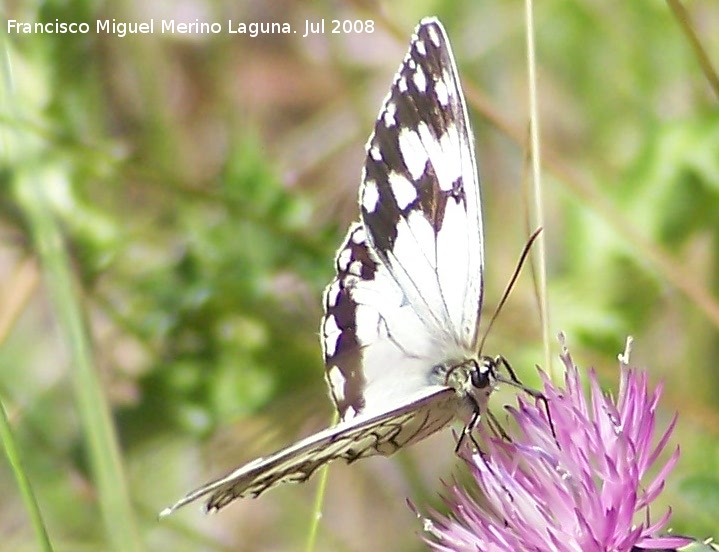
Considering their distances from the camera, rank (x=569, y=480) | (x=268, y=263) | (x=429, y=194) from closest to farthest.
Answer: (x=569, y=480), (x=429, y=194), (x=268, y=263)

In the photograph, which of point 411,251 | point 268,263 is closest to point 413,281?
point 411,251

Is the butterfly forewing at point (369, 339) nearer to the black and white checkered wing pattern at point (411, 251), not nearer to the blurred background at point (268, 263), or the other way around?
the black and white checkered wing pattern at point (411, 251)

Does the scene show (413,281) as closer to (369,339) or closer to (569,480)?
(369,339)

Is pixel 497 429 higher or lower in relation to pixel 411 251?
lower

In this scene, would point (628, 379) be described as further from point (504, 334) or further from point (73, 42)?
point (73, 42)

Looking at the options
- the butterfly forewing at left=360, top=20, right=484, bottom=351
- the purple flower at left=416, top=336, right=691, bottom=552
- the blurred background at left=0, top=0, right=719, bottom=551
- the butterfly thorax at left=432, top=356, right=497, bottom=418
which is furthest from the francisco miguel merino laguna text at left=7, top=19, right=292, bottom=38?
the purple flower at left=416, top=336, right=691, bottom=552

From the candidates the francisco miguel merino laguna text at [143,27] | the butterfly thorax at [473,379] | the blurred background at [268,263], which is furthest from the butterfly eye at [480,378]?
the francisco miguel merino laguna text at [143,27]
